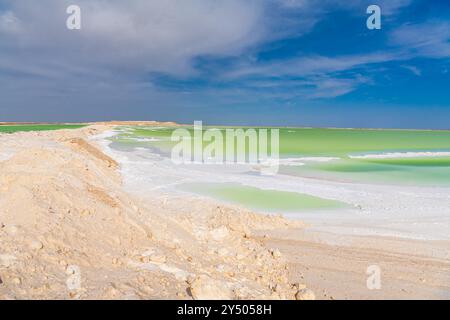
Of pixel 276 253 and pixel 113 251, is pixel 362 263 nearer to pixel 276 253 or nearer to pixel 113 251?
pixel 276 253

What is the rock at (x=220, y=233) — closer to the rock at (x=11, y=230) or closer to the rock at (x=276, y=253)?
the rock at (x=276, y=253)

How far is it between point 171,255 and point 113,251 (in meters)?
0.89

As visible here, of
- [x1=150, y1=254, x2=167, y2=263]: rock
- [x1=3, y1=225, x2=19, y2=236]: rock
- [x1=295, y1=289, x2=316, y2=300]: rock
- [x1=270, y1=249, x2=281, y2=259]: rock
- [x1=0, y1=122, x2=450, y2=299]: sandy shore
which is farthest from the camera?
[x1=270, y1=249, x2=281, y2=259]: rock

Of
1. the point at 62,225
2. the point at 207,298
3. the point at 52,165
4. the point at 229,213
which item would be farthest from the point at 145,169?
the point at 207,298

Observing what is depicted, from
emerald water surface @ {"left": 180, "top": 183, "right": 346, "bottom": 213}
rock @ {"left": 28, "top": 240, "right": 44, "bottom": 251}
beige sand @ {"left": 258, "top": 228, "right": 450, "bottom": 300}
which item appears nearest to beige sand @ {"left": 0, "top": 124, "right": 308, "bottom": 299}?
rock @ {"left": 28, "top": 240, "right": 44, "bottom": 251}

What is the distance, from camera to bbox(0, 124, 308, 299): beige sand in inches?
157

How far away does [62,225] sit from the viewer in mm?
5090

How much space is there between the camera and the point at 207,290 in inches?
166

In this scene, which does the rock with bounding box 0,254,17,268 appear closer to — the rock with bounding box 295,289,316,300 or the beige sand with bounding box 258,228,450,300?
the rock with bounding box 295,289,316,300

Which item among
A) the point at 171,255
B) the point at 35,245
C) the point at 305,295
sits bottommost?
the point at 305,295

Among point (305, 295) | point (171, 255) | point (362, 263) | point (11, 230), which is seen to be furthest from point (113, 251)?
point (362, 263)

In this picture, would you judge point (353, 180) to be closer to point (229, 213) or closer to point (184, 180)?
point (184, 180)

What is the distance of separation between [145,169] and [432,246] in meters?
12.8

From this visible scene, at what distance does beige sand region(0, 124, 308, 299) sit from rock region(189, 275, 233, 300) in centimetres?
Result: 1
